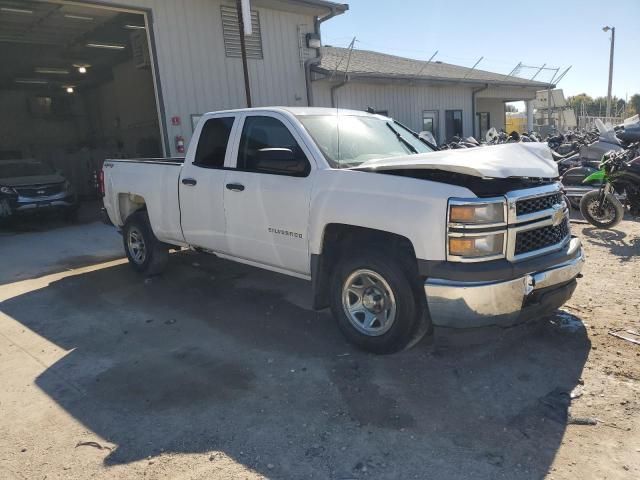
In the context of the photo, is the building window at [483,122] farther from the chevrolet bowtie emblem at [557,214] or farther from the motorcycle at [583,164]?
the chevrolet bowtie emblem at [557,214]

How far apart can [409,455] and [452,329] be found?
116 centimetres

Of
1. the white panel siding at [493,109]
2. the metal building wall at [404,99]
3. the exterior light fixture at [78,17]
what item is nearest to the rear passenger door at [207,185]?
the metal building wall at [404,99]

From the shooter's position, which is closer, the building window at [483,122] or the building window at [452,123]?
the building window at [452,123]

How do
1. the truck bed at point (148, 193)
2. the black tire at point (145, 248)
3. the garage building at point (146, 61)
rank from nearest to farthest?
the truck bed at point (148, 193) → the black tire at point (145, 248) → the garage building at point (146, 61)

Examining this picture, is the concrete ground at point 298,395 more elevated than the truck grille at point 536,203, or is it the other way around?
the truck grille at point 536,203

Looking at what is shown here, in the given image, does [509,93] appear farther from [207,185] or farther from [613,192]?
[207,185]

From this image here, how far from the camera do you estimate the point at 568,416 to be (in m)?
3.09

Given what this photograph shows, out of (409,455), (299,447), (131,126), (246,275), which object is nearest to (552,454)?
(409,455)

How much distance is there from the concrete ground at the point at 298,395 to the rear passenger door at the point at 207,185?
793 millimetres

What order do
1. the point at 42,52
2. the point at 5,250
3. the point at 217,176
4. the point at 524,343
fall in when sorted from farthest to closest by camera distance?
the point at 42,52, the point at 5,250, the point at 217,176, the point at 524,343

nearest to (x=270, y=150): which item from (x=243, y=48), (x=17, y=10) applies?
(x=243, y=48)

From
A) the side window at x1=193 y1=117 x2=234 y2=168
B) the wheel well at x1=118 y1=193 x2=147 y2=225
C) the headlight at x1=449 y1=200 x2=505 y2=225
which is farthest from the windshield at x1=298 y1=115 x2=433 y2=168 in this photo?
the wheel well at x1=118 y1=193 x2=147 y2=225

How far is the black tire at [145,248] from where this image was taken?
6.37 metres

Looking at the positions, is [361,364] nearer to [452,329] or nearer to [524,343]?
[452,329]
